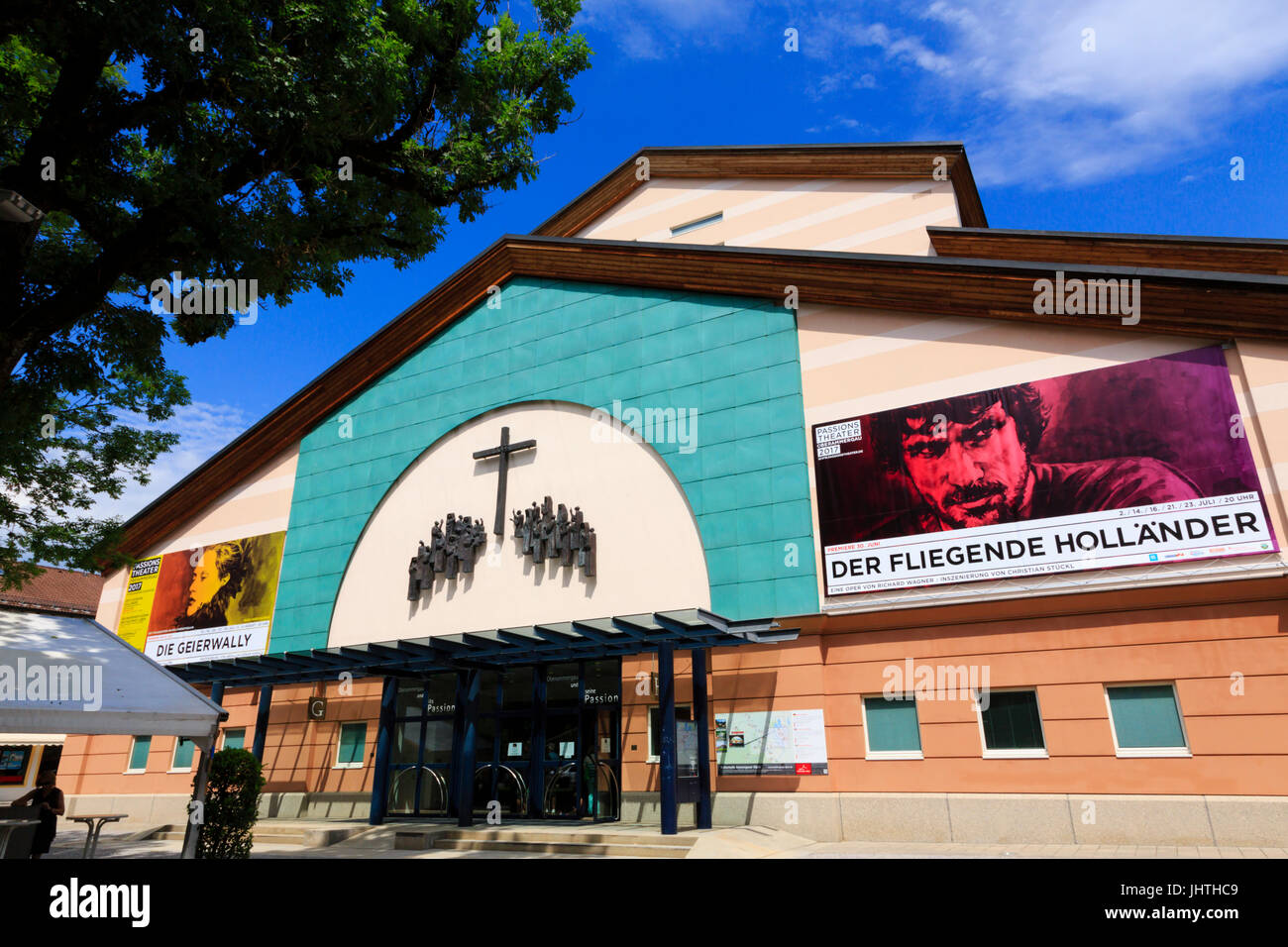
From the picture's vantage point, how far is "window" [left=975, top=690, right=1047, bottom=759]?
13.1 metres

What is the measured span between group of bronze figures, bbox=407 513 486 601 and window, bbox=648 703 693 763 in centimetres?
613

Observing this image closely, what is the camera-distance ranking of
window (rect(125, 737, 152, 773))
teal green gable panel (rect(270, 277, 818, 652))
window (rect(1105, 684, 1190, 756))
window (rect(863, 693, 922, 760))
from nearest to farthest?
Answer: window (rect(1105, 684, 1190, 756))
window (rect(863, 693, 922, 760))
teal green gable panel (rect(270, 277, 818, 652))
window (rect(125, 737, 152, 773))

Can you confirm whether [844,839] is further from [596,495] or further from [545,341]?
[545,341]

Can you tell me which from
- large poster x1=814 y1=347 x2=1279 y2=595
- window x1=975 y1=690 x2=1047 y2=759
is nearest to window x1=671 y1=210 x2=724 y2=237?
large poster x1=814 y1=347 x2=1279 y2=595

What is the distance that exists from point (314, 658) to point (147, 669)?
28.7 ft

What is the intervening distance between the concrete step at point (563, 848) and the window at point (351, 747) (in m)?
6.54

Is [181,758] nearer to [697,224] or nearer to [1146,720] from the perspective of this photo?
[697,224]

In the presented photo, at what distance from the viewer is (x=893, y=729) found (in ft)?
46.7

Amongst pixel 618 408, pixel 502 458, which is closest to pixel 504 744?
pixel 502 458

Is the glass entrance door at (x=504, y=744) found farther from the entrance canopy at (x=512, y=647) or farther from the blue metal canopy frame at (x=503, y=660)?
the entrance canopy at (x=512, y=647)

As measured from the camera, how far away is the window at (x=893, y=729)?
14023mm

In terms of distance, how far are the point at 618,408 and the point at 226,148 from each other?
10.6 metres

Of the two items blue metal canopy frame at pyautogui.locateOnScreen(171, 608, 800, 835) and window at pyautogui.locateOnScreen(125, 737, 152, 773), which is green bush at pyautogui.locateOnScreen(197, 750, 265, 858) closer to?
blue metal canopy frame at pyautogui.locateOnScreen(171, 608, 800, 835)

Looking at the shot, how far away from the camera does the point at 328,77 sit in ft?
31.1
